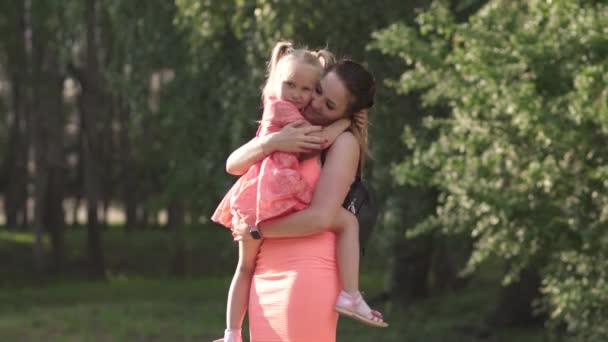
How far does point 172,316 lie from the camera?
1866 cm

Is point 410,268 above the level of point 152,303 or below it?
above

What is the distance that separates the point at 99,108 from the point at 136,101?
10.7m

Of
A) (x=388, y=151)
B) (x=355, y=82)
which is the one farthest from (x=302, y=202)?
(x=388, y=151)

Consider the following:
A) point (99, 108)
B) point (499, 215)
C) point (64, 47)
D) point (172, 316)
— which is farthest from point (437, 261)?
point (499, 215)

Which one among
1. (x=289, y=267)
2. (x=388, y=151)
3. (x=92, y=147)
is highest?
(x=289, y=267)

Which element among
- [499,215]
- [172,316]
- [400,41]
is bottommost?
[172,316]

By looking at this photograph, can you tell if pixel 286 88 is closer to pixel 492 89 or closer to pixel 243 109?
pixel 492 89

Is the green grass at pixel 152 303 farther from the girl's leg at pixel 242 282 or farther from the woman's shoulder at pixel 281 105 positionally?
the woman's shoulder at pixel 281 105

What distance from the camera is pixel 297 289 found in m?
4.26

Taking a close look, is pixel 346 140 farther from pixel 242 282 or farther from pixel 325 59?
pixel 242 282

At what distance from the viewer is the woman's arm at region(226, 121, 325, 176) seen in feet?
14.1

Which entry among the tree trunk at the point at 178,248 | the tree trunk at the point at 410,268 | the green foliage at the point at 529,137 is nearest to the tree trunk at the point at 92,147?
the tree trunk at the point at 178,248

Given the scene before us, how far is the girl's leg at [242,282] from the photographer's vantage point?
4.43m

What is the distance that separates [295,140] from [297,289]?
0.48m
